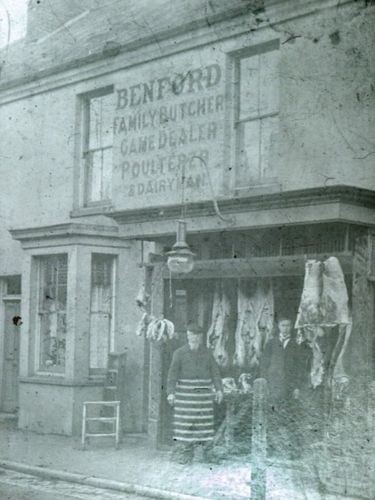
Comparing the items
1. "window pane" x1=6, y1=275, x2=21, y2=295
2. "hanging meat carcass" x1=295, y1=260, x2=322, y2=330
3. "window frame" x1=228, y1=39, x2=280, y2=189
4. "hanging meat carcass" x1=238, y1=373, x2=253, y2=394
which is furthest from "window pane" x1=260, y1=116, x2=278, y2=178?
"window pane" x1=6, y1=275, x2=21, y2=295

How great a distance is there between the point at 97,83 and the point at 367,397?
815 centimetres

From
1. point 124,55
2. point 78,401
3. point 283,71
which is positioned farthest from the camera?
point 124,55

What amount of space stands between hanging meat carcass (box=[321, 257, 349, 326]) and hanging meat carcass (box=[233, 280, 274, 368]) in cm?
116

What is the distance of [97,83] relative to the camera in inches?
555

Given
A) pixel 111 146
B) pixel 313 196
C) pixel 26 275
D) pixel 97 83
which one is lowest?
pixel 26 275

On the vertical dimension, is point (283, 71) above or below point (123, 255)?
above

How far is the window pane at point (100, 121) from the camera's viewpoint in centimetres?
1407

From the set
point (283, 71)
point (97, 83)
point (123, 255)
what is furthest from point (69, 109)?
point (283, 71)

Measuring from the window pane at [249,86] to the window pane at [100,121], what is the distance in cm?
302

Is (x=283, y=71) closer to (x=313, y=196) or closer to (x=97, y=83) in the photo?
(x=313, y=196)

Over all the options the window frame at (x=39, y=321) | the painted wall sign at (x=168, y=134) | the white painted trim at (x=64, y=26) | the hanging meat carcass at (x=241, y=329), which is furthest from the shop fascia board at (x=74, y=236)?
the white painted trim at (x=64, y=26)

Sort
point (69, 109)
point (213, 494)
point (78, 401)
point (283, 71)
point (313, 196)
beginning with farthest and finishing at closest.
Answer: point (69, 109), point (78, 401), point (283, 71), point (313, 196), point (213, 494)

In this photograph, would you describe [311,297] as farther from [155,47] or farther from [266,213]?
[155,47]

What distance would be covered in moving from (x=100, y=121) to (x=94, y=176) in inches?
39.7
